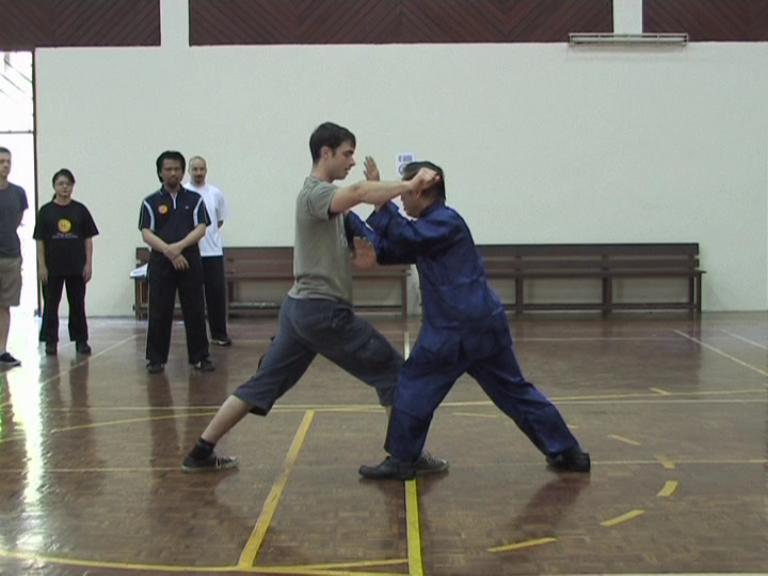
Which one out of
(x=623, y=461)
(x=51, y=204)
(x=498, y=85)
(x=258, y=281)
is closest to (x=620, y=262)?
(x=498, y=85)

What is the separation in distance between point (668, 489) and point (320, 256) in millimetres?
1877

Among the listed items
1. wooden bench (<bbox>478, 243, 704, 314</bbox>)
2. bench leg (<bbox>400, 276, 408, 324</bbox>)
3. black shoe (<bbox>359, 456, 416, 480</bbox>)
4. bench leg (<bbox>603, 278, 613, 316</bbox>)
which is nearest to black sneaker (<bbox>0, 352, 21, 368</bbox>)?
black shoe (<bbox>359, 456, 416, 480</bbox>)

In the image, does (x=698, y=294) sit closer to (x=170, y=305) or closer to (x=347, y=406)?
(x=170, y=305)

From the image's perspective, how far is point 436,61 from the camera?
523 inches

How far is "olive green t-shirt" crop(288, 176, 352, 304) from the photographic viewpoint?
4.30m

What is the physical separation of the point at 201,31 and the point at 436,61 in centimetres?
335

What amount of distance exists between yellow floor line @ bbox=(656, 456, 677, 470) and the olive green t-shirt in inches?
68.8

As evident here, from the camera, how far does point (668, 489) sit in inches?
164

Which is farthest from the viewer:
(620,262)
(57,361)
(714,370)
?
(620,262)

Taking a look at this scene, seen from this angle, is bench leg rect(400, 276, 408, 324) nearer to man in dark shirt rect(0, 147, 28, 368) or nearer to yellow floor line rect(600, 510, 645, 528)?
man in dark shirt rect(0, 147, 28, 368)

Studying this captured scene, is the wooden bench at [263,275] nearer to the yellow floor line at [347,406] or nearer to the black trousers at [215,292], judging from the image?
the black trousers at [215,292]

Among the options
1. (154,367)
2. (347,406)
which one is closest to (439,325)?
(347,406)

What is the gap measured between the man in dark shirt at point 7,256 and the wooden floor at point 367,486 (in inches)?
33.8

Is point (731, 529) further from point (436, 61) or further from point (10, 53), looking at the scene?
point (10, 53)
